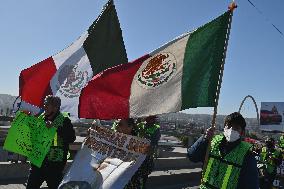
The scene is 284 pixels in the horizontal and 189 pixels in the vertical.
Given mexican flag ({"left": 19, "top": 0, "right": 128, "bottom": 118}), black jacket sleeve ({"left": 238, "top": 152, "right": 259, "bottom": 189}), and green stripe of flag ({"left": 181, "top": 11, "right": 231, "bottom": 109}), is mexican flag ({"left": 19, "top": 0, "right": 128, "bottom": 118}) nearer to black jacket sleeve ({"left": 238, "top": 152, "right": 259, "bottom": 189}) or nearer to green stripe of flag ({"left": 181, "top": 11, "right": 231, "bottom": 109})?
green stripe of flag ({"left": 181, "top": 11, "right": 231, "bottom": 109})

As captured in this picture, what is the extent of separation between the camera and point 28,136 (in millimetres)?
6348

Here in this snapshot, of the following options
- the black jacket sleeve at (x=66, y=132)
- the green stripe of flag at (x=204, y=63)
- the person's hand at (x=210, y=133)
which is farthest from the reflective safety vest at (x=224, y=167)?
the black jacket sleeve at (x=66, y=132)

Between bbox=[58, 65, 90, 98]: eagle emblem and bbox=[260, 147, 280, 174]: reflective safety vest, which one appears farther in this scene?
bbox=[260, 147, 280, 174]: reflective safety vest

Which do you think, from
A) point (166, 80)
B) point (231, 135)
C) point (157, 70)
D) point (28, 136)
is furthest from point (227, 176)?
point (28, 136)

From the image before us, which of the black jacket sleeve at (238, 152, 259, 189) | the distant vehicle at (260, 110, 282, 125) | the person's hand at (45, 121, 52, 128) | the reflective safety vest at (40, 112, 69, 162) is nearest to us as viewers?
the black jacket sleeve at (238, 152, 259, 189)

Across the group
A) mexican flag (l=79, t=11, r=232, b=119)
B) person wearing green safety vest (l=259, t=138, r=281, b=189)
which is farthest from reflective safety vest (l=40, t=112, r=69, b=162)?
person wearing green safety vest (l=259, t=138, r=281, b=189)

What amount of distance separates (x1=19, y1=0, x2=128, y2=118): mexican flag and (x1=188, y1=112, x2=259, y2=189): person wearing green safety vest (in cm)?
325

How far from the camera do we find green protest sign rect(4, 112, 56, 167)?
20.2 ft

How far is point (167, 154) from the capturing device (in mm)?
19562

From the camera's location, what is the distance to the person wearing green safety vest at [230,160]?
14.6 ft

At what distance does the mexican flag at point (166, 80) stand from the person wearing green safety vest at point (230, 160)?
69cm

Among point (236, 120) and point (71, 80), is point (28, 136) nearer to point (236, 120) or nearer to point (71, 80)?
point (71, 80)

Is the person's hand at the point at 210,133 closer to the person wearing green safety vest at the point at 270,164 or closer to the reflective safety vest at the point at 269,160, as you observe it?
the person wearing green safety vest at the point at 270,164

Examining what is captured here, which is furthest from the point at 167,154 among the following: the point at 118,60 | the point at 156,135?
the point at 118,60
